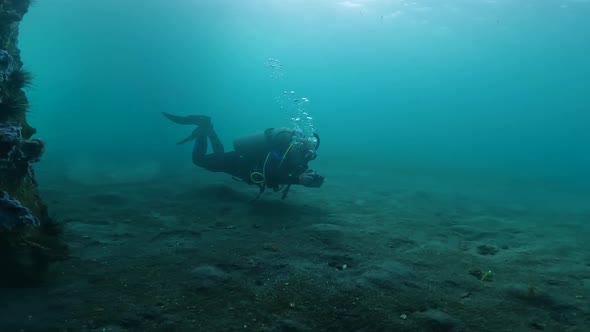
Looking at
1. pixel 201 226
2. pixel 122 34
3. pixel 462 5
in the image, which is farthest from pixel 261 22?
pixel 201 226

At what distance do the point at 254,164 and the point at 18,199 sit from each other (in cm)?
663

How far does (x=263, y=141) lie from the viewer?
11.1m

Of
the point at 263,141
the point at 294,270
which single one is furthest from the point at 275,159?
the point at 294,270

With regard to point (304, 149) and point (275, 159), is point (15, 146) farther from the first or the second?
point (304, 149)

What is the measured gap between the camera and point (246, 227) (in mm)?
8945

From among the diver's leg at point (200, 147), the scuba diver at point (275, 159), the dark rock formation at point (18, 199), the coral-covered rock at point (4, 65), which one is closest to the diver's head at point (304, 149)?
the scuba diver at point (275, 159)

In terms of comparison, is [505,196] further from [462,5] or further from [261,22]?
[261,22]

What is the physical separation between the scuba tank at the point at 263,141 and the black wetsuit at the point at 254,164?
0.10 meters

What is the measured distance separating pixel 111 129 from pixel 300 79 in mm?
114938

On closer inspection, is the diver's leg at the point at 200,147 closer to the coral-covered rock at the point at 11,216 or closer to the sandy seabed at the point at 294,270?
the sandy seabed at the point at 294,270

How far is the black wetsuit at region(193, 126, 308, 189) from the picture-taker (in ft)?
33.7

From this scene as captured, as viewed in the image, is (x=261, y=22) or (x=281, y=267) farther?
(x=261, y=22)

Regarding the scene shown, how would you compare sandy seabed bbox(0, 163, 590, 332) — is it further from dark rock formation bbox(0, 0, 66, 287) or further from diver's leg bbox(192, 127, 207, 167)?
diver's leg bbox(192, 127, 207, 167)

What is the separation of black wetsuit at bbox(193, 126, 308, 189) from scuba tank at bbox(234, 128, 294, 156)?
0.10m
